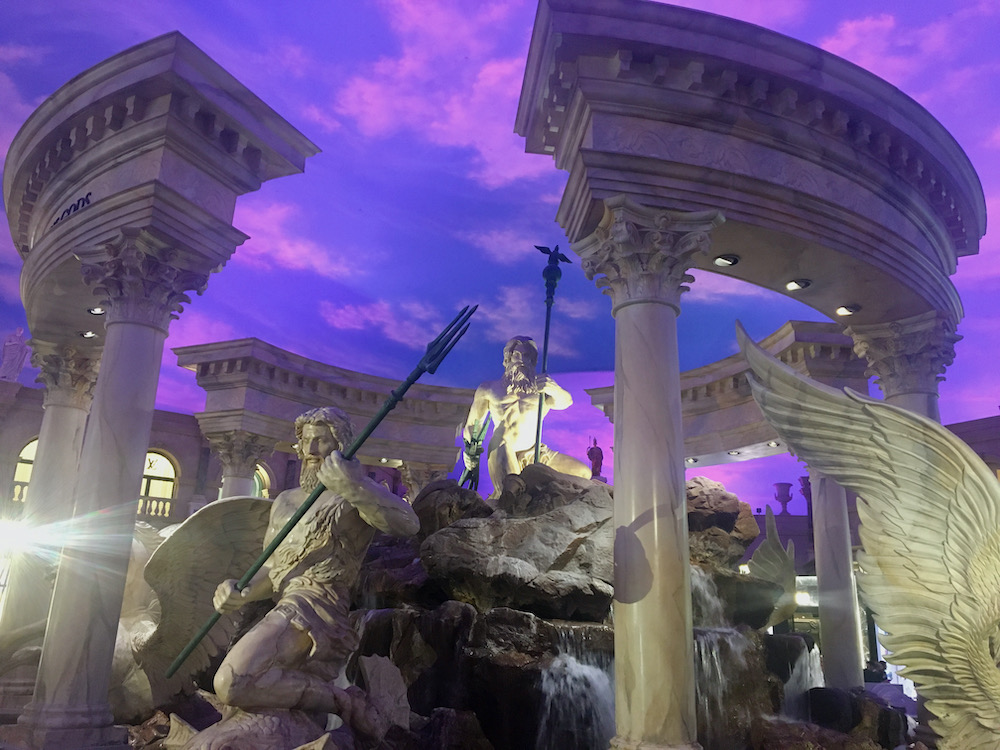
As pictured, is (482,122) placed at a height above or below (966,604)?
above

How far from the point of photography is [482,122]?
39.1 metres

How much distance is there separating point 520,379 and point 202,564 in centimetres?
572

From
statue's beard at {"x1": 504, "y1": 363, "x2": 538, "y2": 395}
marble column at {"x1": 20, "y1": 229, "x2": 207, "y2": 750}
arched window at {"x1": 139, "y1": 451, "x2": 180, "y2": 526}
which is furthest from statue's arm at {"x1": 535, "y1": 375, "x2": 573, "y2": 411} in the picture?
arched window at {"x1": 139, "y1": 451, "x2": 180, "y2": 526}

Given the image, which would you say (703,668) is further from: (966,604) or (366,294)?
(366,294)

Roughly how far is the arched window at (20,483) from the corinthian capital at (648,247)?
1955 centimetres

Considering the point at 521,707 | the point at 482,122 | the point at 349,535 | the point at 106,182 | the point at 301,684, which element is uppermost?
the point at 482,122

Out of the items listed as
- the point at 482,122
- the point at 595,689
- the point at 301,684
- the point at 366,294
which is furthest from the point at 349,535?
the point at 366,294

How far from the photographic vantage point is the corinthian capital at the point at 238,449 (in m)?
15.5

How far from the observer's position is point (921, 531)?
8.93ft

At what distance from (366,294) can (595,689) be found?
40.6 meters

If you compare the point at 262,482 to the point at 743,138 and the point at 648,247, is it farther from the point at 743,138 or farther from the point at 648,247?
the point at 743,138

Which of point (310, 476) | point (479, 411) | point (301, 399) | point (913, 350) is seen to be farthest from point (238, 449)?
point (913, 350)

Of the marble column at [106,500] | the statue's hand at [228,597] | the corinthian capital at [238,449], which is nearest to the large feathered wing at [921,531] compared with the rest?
the statue's hand at [228,597]

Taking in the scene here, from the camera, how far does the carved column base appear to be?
5.85m
